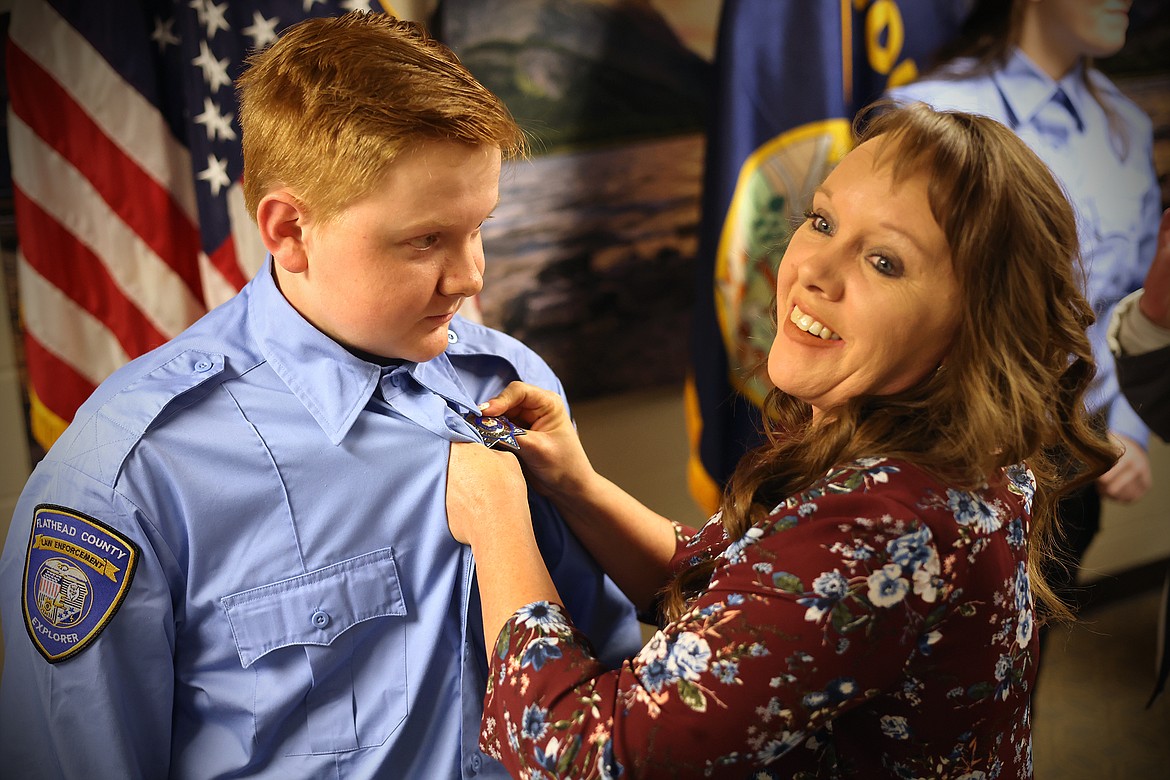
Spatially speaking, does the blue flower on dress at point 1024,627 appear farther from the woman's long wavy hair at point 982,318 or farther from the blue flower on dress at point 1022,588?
the woman's long wavy hair at point 982,318

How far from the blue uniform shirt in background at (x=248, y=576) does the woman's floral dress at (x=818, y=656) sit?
188 millimetres

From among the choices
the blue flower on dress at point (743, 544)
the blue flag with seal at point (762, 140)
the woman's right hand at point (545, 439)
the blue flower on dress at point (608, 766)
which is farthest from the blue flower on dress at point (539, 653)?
the blue flag with seal at point (762, 140)

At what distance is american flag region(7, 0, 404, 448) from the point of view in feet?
5.87

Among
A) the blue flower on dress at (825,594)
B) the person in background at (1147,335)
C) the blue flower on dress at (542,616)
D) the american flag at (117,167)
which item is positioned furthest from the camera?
the person in background at (1147,335)

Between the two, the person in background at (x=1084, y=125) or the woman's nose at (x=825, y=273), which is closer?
the woman's nose at (x=825, y=273)

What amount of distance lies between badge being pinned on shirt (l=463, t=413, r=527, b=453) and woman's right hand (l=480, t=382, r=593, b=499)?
2 centimetres

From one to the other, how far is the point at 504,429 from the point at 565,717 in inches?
16.1

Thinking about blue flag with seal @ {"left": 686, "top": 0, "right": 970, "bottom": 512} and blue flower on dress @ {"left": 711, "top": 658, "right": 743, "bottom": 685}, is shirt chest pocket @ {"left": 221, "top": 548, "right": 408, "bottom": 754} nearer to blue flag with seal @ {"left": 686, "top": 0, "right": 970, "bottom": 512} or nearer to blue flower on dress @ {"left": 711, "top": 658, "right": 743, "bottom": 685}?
blue flower on dress @ {"left": 711, "top": 658, "right": 743, "bottom": 685}

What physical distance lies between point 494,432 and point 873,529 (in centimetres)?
51

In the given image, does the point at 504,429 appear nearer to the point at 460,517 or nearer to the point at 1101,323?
the point at 460,517

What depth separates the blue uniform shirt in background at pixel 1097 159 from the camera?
2537 mm

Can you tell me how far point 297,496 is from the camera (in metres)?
1.14

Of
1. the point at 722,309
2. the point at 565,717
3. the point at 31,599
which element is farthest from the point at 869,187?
the point at 722,309

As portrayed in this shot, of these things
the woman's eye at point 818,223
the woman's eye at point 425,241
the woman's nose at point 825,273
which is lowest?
the woman's nose at point 825,273
